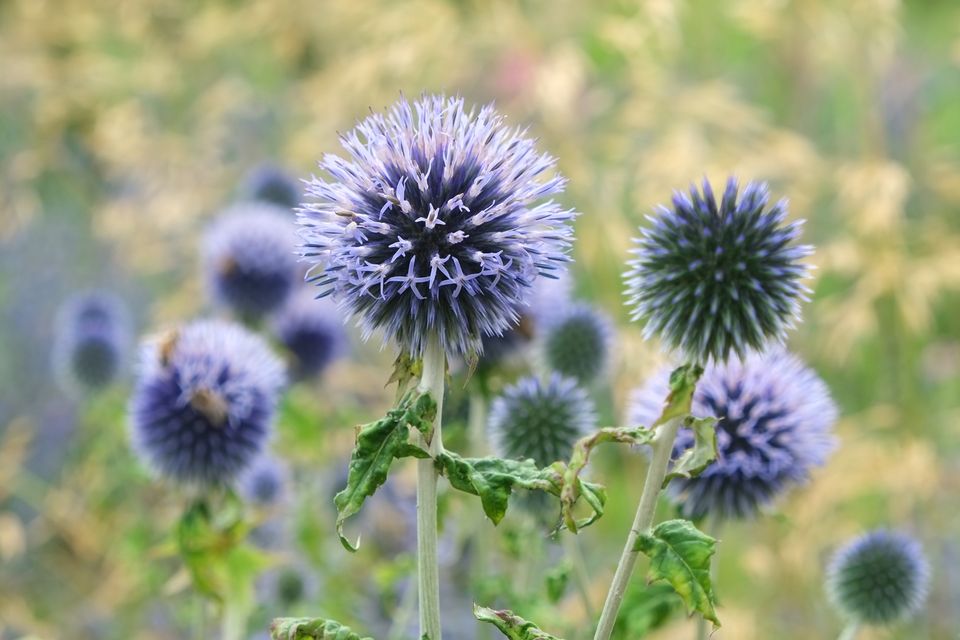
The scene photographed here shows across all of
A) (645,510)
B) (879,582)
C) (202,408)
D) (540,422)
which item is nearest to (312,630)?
(645,510)

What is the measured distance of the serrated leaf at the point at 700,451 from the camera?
1.15 metres

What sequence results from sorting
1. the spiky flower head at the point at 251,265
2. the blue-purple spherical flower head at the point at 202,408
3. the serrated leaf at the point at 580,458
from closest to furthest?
the serrated leaf at the point at 580,458, the blue-purple spherical flower head at the point at 202,408, the spiky flower head at the point at 251,265

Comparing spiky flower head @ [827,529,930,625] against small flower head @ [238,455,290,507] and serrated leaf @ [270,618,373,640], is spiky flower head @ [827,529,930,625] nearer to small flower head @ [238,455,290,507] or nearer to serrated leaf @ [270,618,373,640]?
serrated leaf @ [270,618,373,640]

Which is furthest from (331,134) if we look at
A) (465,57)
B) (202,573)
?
(202,573)

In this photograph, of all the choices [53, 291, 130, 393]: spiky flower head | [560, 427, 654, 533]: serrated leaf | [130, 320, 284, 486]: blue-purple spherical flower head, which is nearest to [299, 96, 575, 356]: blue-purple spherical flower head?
[560, 427, 654, 533]: serrated leaf

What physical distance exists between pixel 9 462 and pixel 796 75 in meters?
4.33

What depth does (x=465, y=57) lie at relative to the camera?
4.70 meters

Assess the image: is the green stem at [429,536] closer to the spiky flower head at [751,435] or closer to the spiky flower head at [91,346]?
the spiky flower head at [751,435]

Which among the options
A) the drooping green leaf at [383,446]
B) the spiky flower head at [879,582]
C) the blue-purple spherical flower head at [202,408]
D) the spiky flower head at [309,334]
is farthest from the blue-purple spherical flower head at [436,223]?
the spiky flower head at [309,334]

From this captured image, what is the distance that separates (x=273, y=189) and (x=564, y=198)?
1444mm

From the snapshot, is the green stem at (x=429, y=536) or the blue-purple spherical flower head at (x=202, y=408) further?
the blue-purple spherical flower head at (x=202, y=408)

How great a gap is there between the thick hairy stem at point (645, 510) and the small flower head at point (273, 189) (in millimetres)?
2831

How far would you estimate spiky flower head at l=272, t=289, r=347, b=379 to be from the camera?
3.45 m

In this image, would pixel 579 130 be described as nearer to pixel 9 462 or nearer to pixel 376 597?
pixel 376 597
